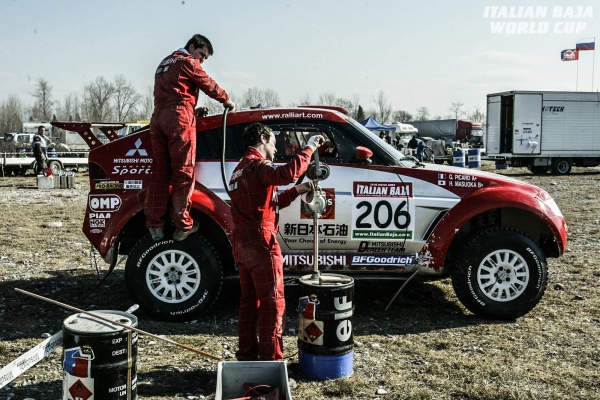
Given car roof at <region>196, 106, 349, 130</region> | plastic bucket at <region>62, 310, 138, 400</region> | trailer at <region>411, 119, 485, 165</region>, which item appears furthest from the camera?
trailer at <region>411, 119, 485, 165</region>

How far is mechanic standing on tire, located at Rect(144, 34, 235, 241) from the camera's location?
5574 mm

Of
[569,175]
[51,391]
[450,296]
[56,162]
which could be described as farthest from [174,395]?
[569,175]

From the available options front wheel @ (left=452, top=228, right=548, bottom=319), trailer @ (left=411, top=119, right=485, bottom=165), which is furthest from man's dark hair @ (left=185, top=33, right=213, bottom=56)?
trailer @ (left=411, top=119, right=485, bottom=165)

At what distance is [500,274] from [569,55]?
41.1 metres

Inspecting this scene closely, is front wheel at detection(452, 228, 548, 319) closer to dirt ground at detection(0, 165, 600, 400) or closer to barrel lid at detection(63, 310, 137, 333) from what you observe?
dirt ground at detection(0, 165, 600, 400)

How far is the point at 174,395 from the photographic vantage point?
173 inches

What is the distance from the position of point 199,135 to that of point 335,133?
1338mm

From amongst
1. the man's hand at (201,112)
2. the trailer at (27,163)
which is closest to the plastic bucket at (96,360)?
the man's hand at (201,112)

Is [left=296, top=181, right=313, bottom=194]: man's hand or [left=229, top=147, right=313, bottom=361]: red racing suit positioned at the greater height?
[left=296, top=181, right=313, bottom=194]: man's hand

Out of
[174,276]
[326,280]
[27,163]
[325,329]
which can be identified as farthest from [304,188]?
[27,163]

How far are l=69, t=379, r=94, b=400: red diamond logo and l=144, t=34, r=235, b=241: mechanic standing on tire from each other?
7.11ft

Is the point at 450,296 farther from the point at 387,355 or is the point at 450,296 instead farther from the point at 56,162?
the point at 56,162

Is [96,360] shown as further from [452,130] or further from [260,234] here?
[452,130]

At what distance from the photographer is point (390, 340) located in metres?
5.57
